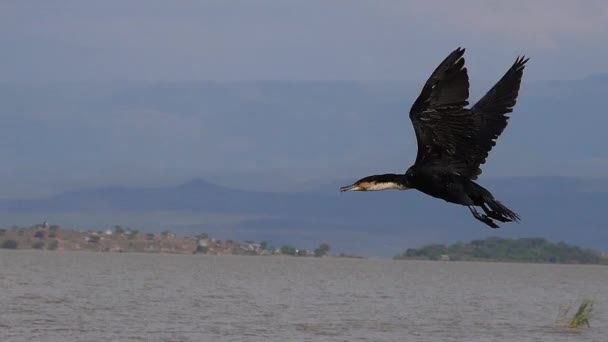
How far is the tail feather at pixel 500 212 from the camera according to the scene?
61.6 feet

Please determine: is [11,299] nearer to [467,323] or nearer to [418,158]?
[467,323]

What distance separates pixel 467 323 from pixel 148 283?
41.7 meters

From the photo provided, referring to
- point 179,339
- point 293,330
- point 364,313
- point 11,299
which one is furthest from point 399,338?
point 11,299

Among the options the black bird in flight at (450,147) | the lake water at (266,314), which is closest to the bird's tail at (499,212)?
the black bird in flight at (450,147)

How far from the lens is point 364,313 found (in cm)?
6231

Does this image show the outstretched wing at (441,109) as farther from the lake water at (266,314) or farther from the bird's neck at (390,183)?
the lake water at (266,314)

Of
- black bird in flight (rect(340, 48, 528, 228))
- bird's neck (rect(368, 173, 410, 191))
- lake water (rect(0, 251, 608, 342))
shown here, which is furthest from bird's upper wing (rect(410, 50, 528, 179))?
lake water (rect(0, 251, 608, 342))

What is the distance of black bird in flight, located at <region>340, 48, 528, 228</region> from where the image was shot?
1880 centimetres

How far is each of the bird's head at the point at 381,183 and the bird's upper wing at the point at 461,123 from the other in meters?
0.73

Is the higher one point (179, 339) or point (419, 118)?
point (419, 118)

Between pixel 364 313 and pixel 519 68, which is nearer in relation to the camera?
pixel 519 68

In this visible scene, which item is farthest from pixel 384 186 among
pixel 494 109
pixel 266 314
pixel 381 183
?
pixel 266 314

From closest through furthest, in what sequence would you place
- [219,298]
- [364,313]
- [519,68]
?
[519,68]
[364,313]
[219,298]

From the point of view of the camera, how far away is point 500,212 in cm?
1895
